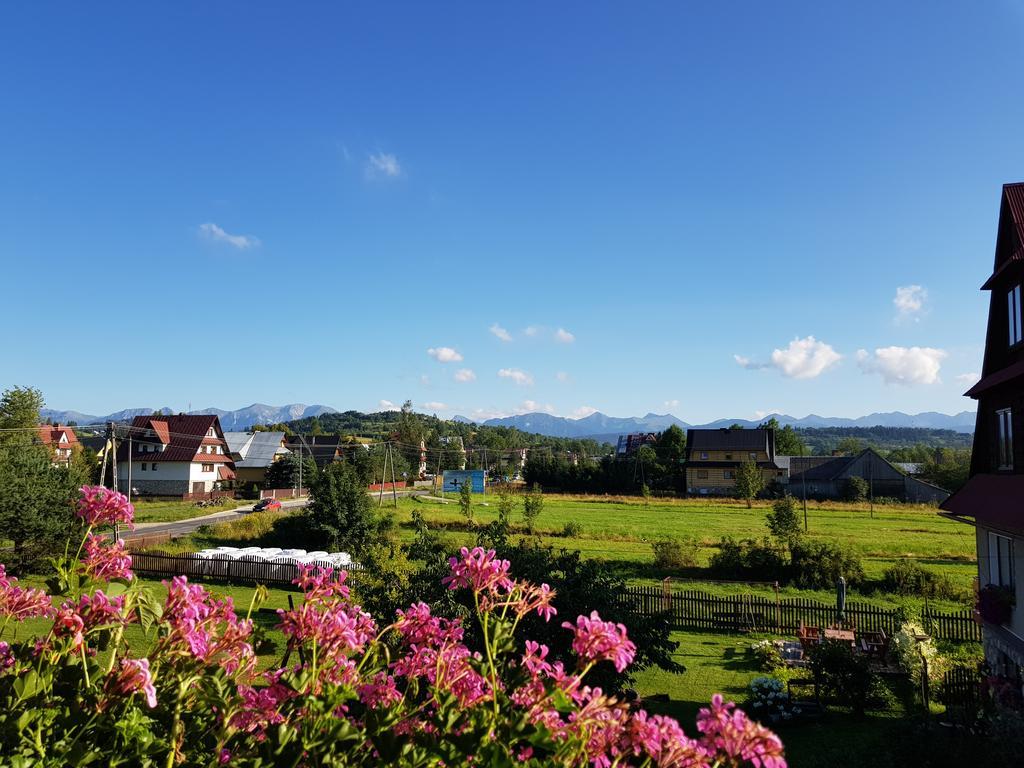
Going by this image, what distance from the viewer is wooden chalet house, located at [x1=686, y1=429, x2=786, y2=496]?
247 ft

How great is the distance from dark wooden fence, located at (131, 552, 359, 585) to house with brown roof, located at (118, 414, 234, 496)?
34802 millimetres

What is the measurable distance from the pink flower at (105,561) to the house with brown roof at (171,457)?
2504 inches

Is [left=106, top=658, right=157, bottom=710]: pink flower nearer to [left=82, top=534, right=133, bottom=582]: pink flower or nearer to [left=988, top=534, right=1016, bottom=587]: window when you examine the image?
[left=82, top=534, right=133, bottom=582]: pink flower

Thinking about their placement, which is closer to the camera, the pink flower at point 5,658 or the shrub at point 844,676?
the pink flower at point 5,658

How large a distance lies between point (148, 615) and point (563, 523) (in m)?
44.0

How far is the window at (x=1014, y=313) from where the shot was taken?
13055 mm

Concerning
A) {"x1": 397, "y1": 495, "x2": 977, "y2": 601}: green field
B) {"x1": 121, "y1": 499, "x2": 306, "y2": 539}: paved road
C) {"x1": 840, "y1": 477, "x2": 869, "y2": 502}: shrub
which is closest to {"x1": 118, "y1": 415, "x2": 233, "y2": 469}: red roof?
{"x1": 121, "y1": 499, "x2": 306, "y2": 539}: paved road

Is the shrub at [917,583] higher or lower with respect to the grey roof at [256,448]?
lower

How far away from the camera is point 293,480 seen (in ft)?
214

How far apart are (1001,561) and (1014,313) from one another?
531 centimetres

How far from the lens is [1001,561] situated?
1391cm

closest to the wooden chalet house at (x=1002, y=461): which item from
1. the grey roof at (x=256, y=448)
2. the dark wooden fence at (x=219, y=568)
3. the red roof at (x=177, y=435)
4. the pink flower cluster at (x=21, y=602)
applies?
the pink flower cluster at (x=21, y=602)

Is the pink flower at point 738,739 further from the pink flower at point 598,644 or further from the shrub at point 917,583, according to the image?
the shrub at point 917,583

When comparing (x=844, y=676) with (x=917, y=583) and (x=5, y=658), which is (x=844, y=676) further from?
(x=5, y=658)
